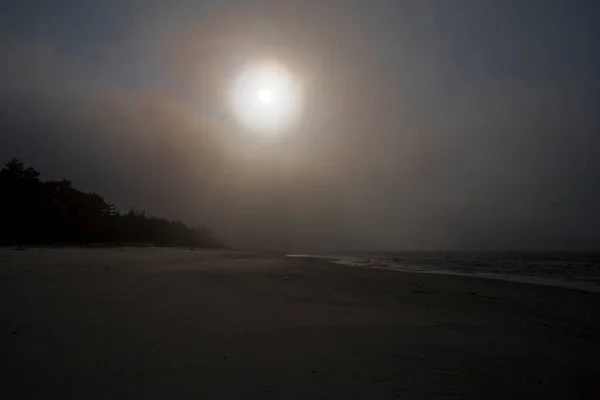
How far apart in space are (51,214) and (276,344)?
1600 inches

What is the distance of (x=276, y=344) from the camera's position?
268 inches

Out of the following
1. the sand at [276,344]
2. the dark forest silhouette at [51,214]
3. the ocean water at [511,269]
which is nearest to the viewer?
Answer: the sand at [276,344]

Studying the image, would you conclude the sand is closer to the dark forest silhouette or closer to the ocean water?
the ocean water

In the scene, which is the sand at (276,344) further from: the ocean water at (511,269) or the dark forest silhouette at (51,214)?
the dark forest silhouette at (51,214)

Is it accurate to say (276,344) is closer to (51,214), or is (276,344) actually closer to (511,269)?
(511,269)

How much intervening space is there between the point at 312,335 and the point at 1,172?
45307 millimetres

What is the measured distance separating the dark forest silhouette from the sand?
27.9 meters

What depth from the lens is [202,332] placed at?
7.27 metres

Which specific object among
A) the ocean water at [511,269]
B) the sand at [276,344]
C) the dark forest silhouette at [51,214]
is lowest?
the sand at [276,344]

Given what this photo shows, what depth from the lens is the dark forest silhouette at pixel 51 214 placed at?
36.3 metres

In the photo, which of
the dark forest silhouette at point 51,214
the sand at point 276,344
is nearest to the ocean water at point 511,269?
the sand at point 276,344

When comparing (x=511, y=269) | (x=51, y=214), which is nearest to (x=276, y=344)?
(x=511, y=269)

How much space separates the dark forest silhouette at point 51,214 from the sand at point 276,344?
27.9 metres

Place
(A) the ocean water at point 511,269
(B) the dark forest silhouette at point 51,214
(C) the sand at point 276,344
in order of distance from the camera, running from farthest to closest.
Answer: (B) the dark forest silhouette at point 51,214, (A) the ocean water at point 511,269, (C) the sand at point 276,344
